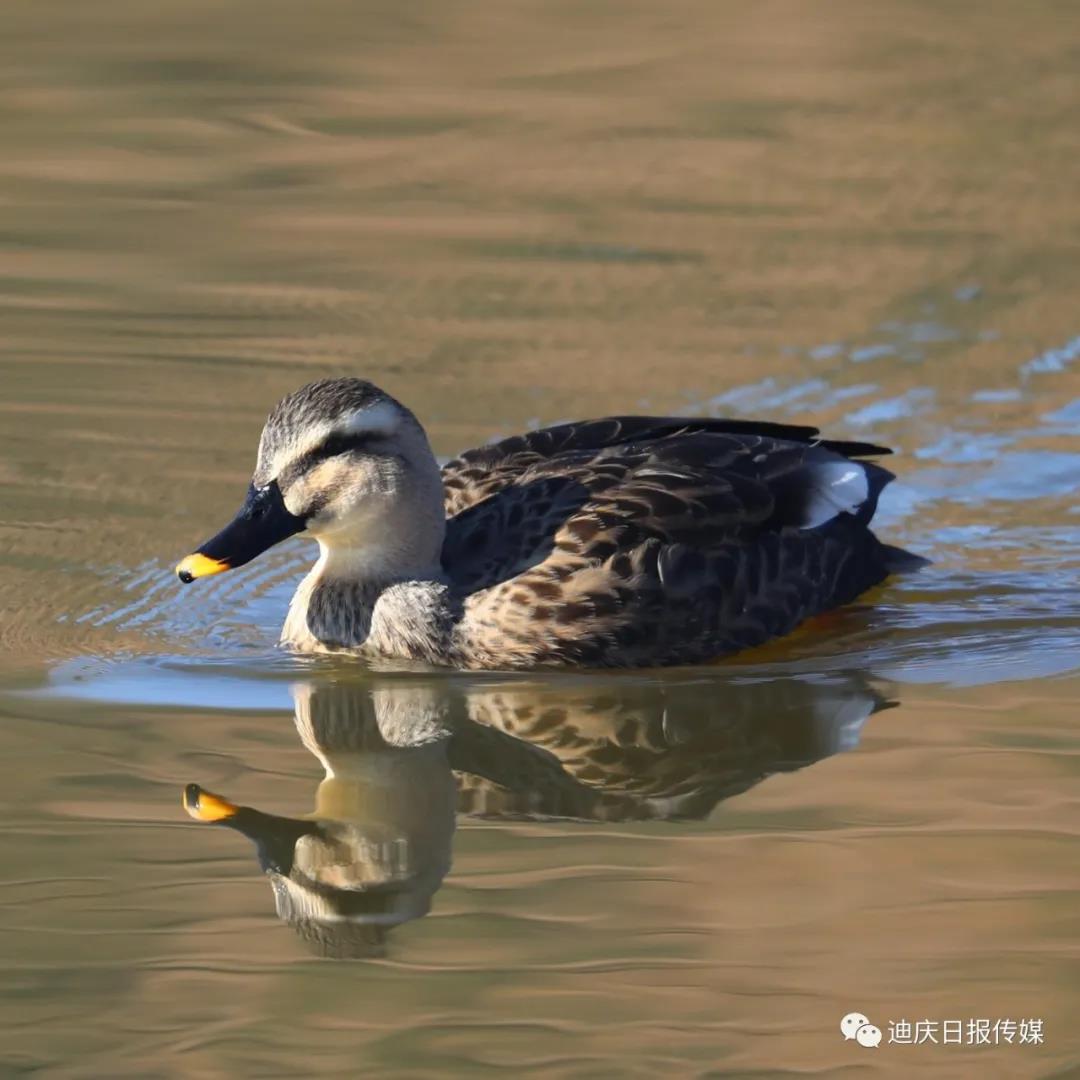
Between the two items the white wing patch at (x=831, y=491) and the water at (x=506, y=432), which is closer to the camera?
the water at (x=506, y=432)

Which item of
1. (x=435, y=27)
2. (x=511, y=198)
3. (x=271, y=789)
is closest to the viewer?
(x=271, y=789)

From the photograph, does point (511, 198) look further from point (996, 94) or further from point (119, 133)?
point (996, 94)

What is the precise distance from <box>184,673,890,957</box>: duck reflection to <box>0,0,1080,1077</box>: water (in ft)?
0.08

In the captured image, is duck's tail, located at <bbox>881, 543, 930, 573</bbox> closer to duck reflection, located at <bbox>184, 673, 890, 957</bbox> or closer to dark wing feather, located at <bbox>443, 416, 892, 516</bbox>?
dark wing feather, located at <bbox>443, 416, 892, 516</bbox>

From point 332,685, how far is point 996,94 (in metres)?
9.75

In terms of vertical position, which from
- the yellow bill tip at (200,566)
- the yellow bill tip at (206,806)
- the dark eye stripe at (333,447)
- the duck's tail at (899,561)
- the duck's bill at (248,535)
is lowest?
the duck's tail at (899,561)

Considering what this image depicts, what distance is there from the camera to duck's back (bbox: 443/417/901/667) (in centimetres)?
862

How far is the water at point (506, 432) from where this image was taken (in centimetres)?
605

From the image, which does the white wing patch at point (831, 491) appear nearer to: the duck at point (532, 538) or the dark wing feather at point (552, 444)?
the duck at point (532, 538)

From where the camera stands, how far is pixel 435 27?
60.7 feet

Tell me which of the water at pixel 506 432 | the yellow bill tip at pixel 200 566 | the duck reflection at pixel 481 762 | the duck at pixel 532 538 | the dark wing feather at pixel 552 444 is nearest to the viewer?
the water at pixel 506 432

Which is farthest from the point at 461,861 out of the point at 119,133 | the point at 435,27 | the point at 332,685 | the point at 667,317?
the point at 435,27

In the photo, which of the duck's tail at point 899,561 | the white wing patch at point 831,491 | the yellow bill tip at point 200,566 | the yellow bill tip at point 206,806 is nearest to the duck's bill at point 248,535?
the yellow bill tip at point 200,566

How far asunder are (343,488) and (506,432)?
268 cm
